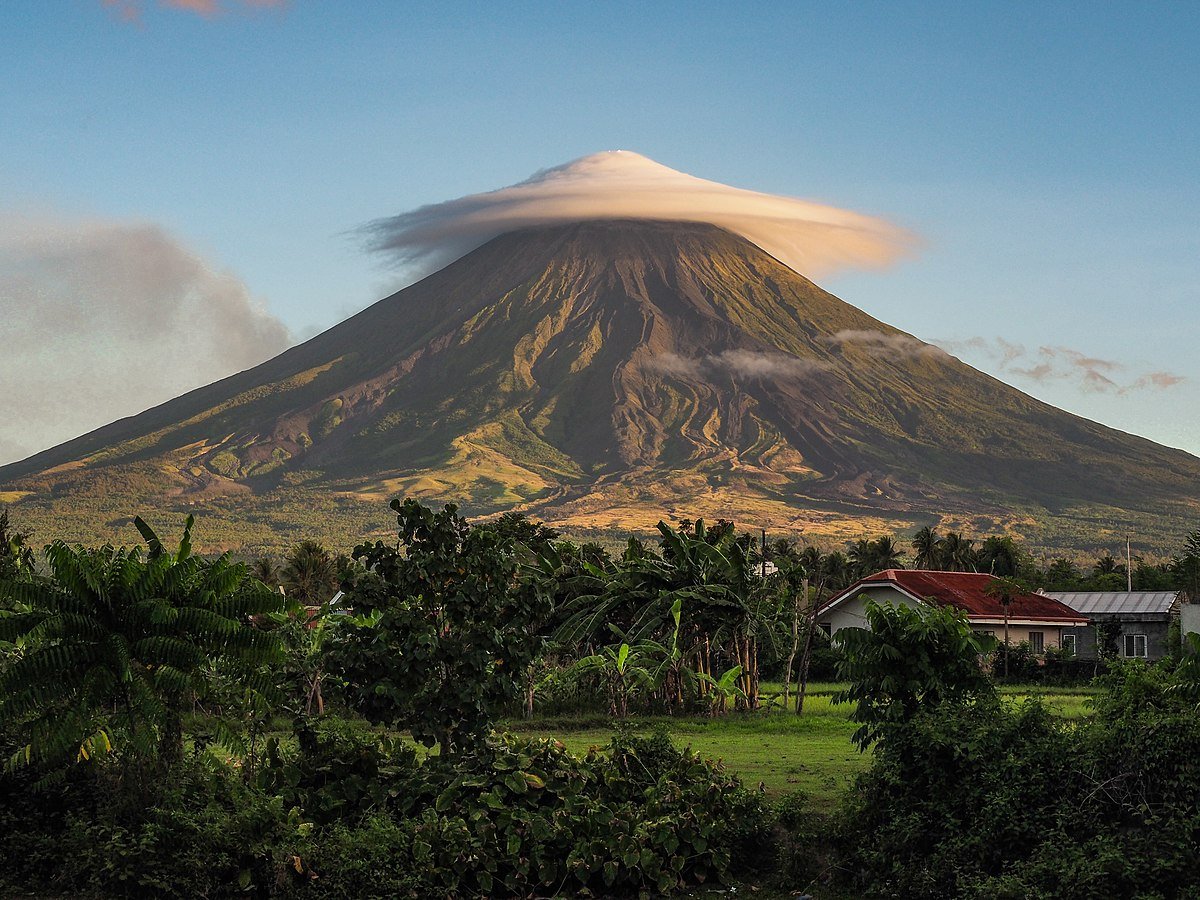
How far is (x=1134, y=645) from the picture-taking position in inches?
2067

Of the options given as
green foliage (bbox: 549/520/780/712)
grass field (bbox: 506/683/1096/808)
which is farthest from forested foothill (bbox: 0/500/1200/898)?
green foliage (bbox: 549/520/780/712)

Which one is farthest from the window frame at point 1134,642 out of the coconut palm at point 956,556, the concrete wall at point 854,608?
the coconut palm at point 956,556

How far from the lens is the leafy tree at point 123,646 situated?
12.0 meters

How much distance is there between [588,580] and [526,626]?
16070mm

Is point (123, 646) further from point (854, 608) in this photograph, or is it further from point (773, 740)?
point (854, 608)

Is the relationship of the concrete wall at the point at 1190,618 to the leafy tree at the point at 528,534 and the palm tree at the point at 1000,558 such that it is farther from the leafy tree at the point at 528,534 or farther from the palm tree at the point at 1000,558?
the palm tree at the point at 1000,558

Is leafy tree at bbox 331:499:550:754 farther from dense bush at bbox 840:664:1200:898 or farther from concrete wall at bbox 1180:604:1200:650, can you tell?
concrete wall at bbox 1180:604:1200:650

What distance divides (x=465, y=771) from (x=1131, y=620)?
45.1 meters

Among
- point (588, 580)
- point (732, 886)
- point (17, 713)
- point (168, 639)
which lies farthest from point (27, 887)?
point (588, 580)

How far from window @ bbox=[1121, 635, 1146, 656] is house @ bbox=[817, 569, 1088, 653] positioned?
17.5ft

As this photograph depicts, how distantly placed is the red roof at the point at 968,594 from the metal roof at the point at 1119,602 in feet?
20.3

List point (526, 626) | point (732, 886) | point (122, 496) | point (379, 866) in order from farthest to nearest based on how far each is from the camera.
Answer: point (122, 496), point (526, 626), point (732, 886), point (379, 866)

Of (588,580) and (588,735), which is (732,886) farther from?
(588,580)

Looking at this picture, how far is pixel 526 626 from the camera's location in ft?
45.3
